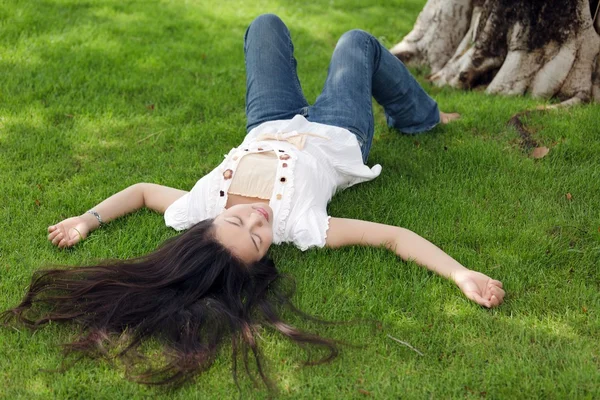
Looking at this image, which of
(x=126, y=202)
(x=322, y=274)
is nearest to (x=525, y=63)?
(x=322, y=274)

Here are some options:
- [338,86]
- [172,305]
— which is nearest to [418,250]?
[172,305]

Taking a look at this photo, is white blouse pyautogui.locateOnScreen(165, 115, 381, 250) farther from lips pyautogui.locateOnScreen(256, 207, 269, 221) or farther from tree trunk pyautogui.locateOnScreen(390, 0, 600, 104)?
tree trunk pyautogui.locateOnScreen(390, 0, 600, 104)

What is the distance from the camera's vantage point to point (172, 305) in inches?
125

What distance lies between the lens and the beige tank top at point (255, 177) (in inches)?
148

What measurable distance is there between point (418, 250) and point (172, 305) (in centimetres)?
126

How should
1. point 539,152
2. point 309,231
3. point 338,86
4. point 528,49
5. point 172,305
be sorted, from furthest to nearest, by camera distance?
point 528,49 → point 539,152 → point 338,86 → point 309,231 → point 172,305

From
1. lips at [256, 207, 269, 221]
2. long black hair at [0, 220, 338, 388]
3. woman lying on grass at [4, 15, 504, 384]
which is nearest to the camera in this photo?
long black hair at [0, 220, 338, 388]

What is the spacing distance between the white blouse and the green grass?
13 centimetres

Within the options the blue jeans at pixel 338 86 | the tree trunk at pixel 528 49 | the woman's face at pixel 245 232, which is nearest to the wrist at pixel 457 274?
the woman's face at pixel 245 232

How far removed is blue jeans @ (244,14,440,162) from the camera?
14.5 ft

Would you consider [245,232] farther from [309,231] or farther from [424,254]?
[424,254]

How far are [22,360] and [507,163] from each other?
123 inches

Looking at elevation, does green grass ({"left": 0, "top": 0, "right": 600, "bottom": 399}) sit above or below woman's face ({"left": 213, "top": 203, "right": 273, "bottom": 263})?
below

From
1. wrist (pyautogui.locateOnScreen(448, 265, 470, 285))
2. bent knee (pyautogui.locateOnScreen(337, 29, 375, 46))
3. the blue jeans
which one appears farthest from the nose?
bent knee (pyautogui.locateOnScreen(337, 29, 375, 46))
